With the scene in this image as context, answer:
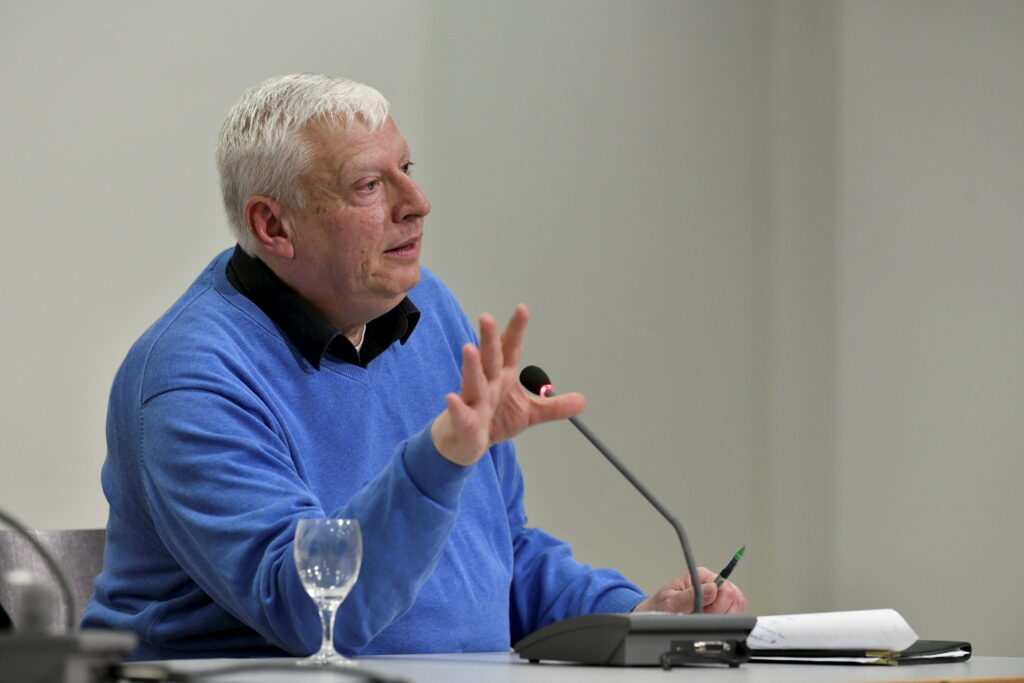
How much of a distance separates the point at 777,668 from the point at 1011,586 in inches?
64.4

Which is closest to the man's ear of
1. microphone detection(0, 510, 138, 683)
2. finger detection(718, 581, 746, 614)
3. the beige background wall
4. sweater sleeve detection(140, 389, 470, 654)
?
sweater sleeve detection(140, 389, 470, 654)

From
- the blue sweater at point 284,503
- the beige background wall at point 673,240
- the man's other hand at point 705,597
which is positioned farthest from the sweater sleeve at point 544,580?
the beige background wall at point 673,240

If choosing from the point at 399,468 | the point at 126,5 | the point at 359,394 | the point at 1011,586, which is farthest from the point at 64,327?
the point at 1011,586

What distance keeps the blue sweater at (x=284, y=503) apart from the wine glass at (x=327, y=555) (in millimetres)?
129

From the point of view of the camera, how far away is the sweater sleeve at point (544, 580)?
6.73 feet

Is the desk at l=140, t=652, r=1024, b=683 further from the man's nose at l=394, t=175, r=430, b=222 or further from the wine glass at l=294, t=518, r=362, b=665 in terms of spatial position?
the man's nose at l=394, t=175, r=430, b=222

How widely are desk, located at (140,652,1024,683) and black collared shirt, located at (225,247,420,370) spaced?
18.7 inches

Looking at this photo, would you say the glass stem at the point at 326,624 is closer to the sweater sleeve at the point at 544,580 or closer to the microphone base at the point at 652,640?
the microphone base at the point at 652,640

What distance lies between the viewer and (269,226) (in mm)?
1968

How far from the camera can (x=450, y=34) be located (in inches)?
127

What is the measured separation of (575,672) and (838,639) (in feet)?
1.25

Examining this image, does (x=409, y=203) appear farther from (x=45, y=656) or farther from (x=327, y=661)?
(x=45, y=656)

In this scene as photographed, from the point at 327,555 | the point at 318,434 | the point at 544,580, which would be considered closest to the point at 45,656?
the point at 327,555

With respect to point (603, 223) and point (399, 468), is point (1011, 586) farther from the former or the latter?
point (399, 468)
